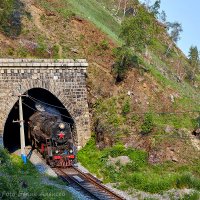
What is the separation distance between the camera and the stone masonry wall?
30.8 m

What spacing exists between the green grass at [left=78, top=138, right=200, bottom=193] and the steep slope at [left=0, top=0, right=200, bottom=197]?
0.05m

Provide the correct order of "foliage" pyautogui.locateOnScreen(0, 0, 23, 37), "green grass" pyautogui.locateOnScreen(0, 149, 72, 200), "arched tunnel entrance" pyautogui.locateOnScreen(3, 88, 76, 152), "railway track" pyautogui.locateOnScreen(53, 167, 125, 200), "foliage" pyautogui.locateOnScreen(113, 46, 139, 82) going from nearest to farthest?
"green grass" pyautogui.locateOnScreen(0, 149, 72, 200)
"railway track" pyautogui.locateOnScreen(53, 167, 125, 200)
"arched tunnel entrance" pyautogui.locateOnScreen(3, 88, 76, 152)
"foliage" pyautogui.locateOnScreen(113, 46, 139, 82)
"foliage" pyautogui.locateOnScreen(0, 0, 23, 37)

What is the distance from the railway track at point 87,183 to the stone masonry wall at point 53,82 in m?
6.23

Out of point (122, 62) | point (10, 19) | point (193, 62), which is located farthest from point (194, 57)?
point (10, 19)

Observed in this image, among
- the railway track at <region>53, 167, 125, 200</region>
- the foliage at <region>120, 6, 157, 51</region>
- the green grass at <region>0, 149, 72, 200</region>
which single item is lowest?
the railway track at <region>53, 167, 125, 200</region>

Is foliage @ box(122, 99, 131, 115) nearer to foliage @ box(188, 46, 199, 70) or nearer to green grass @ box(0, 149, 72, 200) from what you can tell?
green grass @ box(0, 149, 72, 200)

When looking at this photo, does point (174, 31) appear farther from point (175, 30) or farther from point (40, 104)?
point (40, 104)

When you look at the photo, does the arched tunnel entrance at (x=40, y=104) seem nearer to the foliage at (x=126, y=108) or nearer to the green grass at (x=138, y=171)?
the green grass at (x=138, y=171)

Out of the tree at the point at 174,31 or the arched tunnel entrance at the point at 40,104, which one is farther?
the tree at the point at 174,31

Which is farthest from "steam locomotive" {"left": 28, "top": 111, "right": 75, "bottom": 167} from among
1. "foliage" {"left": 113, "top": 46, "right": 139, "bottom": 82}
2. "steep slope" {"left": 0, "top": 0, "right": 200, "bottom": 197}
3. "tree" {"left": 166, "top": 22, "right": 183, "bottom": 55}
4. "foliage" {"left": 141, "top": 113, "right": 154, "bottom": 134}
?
"tree" {"left": 166, "top": 22, "right": 183, "bottom": 55}

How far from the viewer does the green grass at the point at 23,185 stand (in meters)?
14.7

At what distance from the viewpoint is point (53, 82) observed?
3253cm

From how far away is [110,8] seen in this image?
265 ft

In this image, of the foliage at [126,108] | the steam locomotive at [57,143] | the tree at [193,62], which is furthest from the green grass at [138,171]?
the tree at [193,62]
